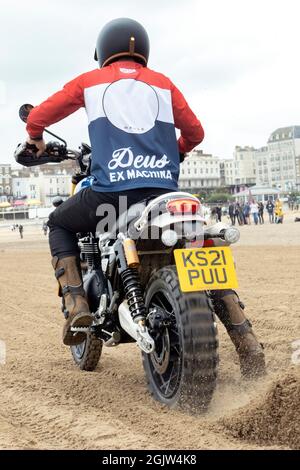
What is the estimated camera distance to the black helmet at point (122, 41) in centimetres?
391

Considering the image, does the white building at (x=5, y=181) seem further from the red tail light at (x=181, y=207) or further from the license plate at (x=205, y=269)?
the license plate at (x=205, y=269)

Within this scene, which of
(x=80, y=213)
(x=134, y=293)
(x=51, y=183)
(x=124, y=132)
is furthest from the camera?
(x=51, y=183)

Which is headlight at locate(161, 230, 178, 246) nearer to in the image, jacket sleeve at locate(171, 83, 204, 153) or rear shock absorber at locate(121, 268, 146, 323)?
rear shock absorber at locate(121, 268, 146, 323)

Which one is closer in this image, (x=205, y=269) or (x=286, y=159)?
(x=205, y=269)

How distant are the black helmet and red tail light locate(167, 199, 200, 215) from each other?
3.63 feet

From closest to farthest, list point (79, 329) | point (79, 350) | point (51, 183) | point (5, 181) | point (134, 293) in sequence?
point (134, 293) → point (79, 329) → point (79, 350) → point (5, 181) → point (51, 183)

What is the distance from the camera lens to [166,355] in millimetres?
3492

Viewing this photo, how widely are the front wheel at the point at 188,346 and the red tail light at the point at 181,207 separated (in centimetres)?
32

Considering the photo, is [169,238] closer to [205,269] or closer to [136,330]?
[205,269]

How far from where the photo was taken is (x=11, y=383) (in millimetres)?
4188

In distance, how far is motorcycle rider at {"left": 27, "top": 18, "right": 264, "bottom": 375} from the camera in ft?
12.3

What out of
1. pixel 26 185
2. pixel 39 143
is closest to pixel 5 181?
pixel 26 185

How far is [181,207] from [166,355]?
846 millimetres

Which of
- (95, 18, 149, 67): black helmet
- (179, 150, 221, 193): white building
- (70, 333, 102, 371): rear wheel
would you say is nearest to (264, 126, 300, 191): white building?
(179, 150, 221, 193): white building
